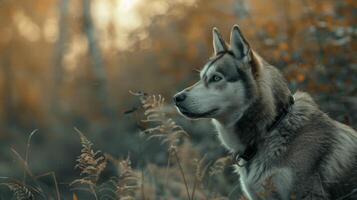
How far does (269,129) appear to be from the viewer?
18.1 ft

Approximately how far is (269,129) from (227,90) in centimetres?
51

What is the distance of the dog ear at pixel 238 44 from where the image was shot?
5652 millimetres

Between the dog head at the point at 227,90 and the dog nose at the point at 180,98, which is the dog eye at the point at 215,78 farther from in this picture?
the dog nose at the point at 180,98

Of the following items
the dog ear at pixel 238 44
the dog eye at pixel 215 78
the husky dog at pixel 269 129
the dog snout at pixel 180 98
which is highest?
the dog ear at pixel 238 44

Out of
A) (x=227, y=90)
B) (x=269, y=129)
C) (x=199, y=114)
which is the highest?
(x=227, y=90)

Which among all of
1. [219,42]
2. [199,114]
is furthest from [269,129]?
[219,42]

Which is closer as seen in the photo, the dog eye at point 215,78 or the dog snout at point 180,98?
the dog snout at point 180,98

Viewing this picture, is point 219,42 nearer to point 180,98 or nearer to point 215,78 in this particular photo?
point 215,78

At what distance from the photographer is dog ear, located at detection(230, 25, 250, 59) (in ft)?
18.5

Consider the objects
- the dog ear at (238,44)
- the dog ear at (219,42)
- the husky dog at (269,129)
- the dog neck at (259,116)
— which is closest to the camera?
the husky dog at (269,129)

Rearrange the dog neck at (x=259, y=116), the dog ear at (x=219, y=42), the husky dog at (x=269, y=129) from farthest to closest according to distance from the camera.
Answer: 1. the dog ear at (x=219, y=42)
2. the dog neck at (x=259, y=116)
3. the husky dog at (x=269, y=129)

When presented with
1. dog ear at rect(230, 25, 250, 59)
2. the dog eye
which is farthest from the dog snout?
dog ear at rect(230, 25, 250, 59)

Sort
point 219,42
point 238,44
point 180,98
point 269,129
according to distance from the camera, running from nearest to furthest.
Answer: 1. point 269,129
2. point 180,98
3. point 238,44
4. point 219,42

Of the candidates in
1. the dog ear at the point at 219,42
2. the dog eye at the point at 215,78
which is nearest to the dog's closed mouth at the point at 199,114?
the dog eye at the point at 215,78
